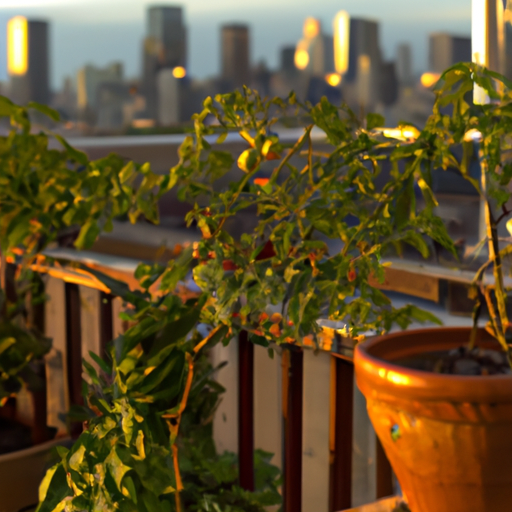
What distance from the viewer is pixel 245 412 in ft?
3.72

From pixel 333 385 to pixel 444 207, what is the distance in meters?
0.34

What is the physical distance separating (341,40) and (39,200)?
144 centimetres

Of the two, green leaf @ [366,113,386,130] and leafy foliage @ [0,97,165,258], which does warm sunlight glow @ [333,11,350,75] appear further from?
green leaf @ [366,113,386,130]

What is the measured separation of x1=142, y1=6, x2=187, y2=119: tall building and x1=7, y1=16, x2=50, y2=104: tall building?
A: 52cm

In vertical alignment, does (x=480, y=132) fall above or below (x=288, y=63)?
below

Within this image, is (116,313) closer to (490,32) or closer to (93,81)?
(490,32)

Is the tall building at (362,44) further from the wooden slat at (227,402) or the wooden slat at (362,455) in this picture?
the wooden slat at (362,455)

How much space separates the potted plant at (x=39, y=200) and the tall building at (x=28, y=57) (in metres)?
1.78

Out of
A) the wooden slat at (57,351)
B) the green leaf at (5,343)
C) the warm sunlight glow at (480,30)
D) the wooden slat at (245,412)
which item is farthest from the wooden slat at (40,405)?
the warm sunlight glow at (480,30)

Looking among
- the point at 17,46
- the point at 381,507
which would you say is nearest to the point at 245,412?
the point at 381,507

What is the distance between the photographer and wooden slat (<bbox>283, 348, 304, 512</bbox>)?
1.02m

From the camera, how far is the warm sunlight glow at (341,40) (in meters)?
2.01

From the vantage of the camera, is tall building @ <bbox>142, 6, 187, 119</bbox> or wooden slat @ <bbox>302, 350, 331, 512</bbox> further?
tall building @ <bbox>142, 6, 187, 119</bbox>

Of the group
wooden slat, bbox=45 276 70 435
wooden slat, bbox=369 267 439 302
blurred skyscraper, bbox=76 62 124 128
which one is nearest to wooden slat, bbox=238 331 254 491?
wooden slat, bbox=369 267 439 302
